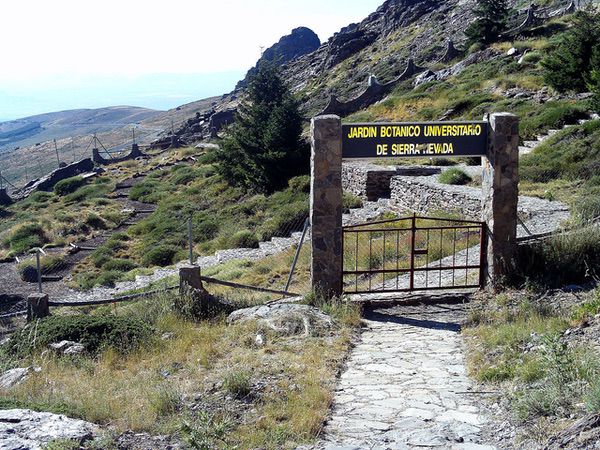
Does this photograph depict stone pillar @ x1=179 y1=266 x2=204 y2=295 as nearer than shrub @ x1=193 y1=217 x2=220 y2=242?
Yes

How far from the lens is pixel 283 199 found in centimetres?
2777

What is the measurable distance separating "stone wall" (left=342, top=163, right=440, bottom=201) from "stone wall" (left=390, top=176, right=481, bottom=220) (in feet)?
3.31

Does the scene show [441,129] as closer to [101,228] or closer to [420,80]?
[101,228]

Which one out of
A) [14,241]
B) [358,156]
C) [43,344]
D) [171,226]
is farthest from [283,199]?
[43,344]

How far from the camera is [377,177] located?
24.7 metres

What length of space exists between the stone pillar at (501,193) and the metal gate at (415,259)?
0.26 metres

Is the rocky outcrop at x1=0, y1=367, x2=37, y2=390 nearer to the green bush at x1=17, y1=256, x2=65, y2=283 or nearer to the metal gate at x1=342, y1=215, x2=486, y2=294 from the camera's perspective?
the metal gate at x1=342, y1=215, x2=486, y2=294

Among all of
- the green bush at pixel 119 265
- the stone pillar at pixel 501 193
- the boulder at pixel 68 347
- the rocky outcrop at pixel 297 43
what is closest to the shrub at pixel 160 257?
the green bush at pixel 119 265

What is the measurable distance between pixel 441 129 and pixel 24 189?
47.5 m

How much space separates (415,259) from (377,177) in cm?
973

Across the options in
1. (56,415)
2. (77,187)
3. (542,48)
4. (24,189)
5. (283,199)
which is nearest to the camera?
(56,415)

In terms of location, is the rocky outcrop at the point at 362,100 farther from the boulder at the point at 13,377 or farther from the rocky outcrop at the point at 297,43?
the rocky outcrop at the point at 297,43

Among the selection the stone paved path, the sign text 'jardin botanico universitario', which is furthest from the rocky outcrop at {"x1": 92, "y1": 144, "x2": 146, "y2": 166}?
the stone paved path

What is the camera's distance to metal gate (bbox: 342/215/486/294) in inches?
461
